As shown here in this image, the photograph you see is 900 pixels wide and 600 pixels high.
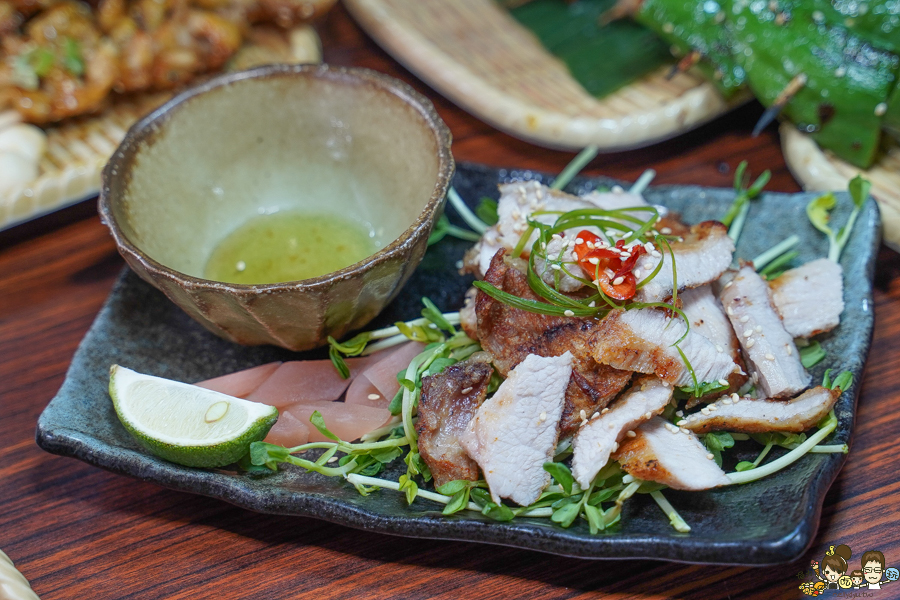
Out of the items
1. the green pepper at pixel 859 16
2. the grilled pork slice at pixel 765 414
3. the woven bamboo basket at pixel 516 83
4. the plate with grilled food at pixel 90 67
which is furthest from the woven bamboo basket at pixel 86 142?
the grilled pork slice at pixel 765 414

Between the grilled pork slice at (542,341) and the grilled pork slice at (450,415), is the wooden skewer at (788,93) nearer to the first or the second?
the grilled pork slice at (542,341)

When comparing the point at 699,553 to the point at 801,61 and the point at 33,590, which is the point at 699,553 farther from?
the point at 801,61

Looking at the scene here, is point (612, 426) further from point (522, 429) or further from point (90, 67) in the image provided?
point (90, 67)

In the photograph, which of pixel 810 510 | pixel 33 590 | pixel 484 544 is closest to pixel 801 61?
pixel 810 510

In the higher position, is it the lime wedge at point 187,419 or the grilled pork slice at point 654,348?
the grilled pork slice at point 654,348

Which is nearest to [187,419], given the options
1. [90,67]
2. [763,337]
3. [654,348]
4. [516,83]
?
[654,348]

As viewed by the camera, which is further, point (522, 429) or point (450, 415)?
point (450, 415)
